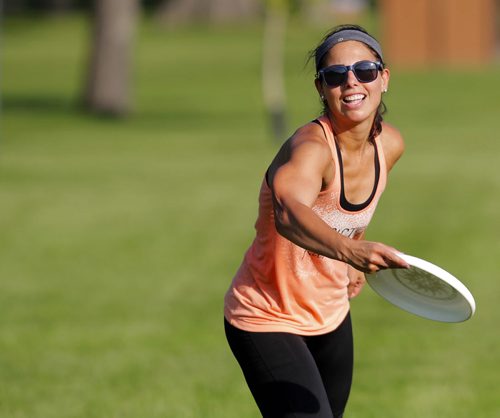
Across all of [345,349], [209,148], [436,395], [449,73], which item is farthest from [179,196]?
[449,73]

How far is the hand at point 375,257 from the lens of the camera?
4324 millimetres

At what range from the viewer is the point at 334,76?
5.18 meters

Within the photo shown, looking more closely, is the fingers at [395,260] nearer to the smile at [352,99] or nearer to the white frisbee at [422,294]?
the white frisbee at [422,294]

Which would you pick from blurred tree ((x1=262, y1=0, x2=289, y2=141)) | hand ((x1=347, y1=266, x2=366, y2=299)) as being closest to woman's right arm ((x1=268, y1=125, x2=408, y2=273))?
hand ((x1=347, y1=266, x2=366, y2=299))

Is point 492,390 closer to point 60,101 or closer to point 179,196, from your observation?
point 179,196

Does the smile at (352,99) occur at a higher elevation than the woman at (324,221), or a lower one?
higher

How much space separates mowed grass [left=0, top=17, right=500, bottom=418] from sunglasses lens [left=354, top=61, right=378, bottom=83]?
1.09 metres

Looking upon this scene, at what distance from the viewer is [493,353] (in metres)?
10.7

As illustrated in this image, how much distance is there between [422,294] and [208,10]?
75.4 m

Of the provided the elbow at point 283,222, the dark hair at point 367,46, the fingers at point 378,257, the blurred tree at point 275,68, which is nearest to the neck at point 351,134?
the dark hair at point 367,46

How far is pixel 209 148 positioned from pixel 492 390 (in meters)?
19.5

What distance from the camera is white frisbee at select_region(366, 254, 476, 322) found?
196 inches

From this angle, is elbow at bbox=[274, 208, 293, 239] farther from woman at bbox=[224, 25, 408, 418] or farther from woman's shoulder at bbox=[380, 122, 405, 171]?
woman's shoulder at bbox=[380, 122, 405, 171]

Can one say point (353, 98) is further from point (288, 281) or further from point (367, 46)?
point (288, 281)
